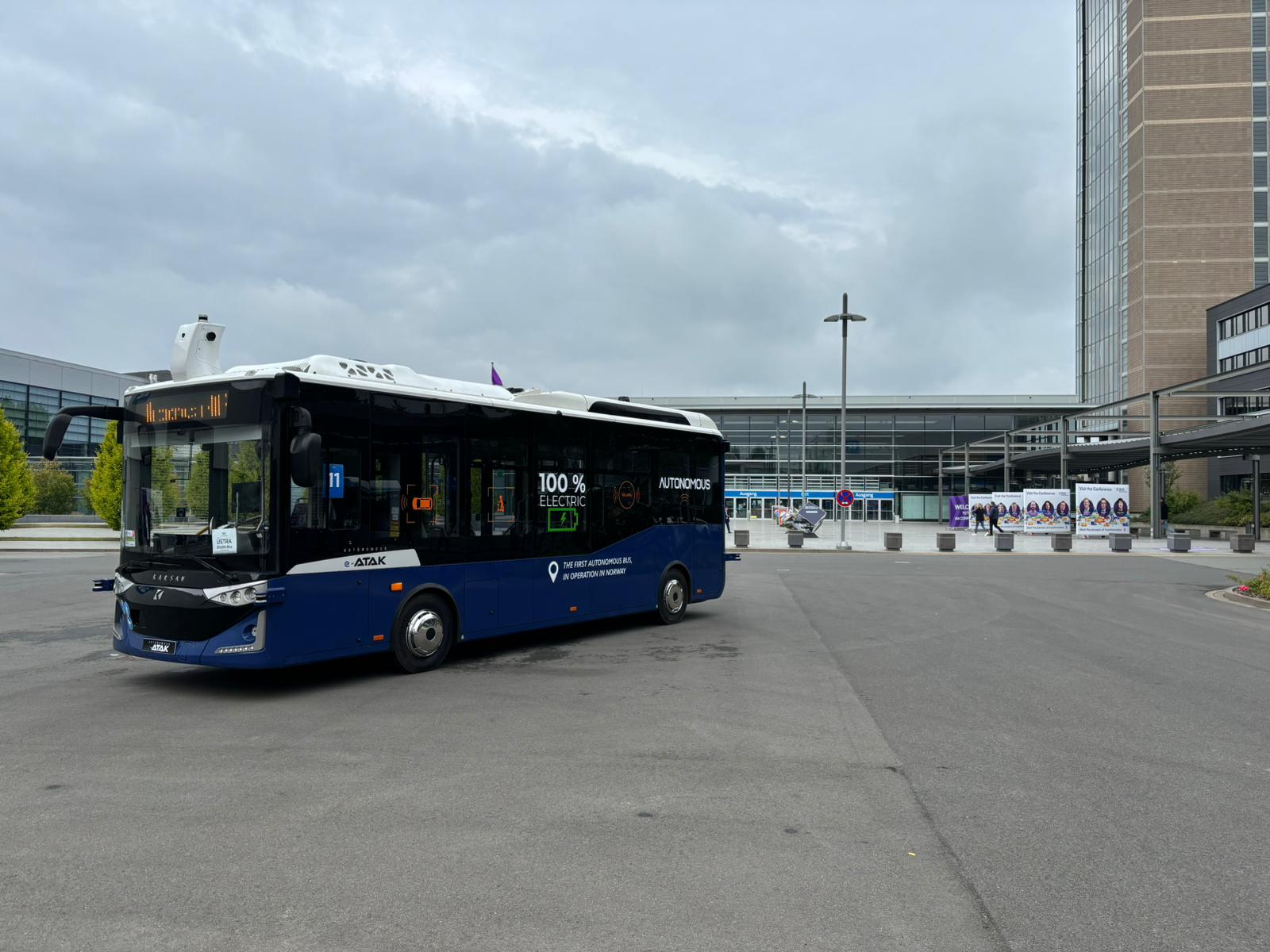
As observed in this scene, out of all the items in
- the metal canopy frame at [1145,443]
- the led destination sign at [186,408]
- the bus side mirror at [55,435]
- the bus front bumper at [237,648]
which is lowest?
the bus front bumper at [237,648]

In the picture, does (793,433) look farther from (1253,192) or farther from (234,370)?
Result: (234,370)

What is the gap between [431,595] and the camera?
975 centimetres

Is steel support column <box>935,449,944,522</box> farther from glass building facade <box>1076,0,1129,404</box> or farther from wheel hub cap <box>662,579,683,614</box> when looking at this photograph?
wheel hub cap <box>662,579,683,614</box>

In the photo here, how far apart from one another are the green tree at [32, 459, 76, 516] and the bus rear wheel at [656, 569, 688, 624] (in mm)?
52990

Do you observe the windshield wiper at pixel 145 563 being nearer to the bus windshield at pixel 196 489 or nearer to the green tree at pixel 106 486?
the bus windshield at pixel 196 489

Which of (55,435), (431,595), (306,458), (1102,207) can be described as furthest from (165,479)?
(1102,207)

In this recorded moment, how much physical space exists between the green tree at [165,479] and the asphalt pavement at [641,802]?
5.73 ft

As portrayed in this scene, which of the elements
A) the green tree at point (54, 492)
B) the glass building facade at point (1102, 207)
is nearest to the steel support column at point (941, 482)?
the glass building facade at point (1102, 207)

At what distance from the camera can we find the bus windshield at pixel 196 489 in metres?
8.30

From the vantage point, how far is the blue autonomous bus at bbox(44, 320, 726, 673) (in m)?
8.28

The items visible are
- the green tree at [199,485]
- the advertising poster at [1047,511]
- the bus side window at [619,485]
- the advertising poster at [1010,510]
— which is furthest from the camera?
the advertising poster at [1010,510]

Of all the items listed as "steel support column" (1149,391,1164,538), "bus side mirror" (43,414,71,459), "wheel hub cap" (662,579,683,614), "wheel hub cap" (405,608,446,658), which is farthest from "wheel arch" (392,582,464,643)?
"steel support column" (1149,391,1164,538)

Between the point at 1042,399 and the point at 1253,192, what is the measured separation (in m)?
22.4

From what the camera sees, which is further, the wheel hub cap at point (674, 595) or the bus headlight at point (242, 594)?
the wheel hub cap at point (674, 595)
